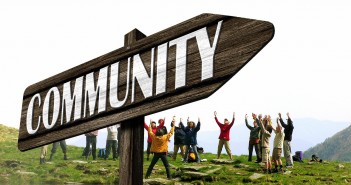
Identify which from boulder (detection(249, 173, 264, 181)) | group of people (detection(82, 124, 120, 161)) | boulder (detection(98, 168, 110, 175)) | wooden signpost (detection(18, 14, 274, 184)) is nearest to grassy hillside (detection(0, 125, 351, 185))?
boulder (detection(98, 168, 110, 175))

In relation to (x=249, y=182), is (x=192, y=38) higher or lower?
higher

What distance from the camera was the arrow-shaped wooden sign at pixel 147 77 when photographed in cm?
267

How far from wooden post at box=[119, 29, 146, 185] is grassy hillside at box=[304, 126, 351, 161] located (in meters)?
92.4

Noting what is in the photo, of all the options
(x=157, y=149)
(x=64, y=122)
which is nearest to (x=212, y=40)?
(x=64, y=122)

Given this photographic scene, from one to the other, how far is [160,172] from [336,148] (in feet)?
291

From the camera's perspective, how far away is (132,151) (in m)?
3.17

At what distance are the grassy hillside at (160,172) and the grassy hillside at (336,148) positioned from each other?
7693 centimetres

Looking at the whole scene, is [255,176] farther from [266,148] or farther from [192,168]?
[192,168]

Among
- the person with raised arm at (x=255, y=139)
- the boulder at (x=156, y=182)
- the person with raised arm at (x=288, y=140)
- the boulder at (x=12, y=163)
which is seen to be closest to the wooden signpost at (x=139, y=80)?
the boulder at (x=156, y=182)

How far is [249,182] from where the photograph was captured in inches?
572

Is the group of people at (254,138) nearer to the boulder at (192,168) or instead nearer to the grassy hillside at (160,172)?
the grassy hillside at (160,172)

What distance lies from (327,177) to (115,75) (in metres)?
14.3

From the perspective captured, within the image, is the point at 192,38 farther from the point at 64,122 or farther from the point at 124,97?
the point at 64,122

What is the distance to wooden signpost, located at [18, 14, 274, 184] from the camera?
2.68 metres
